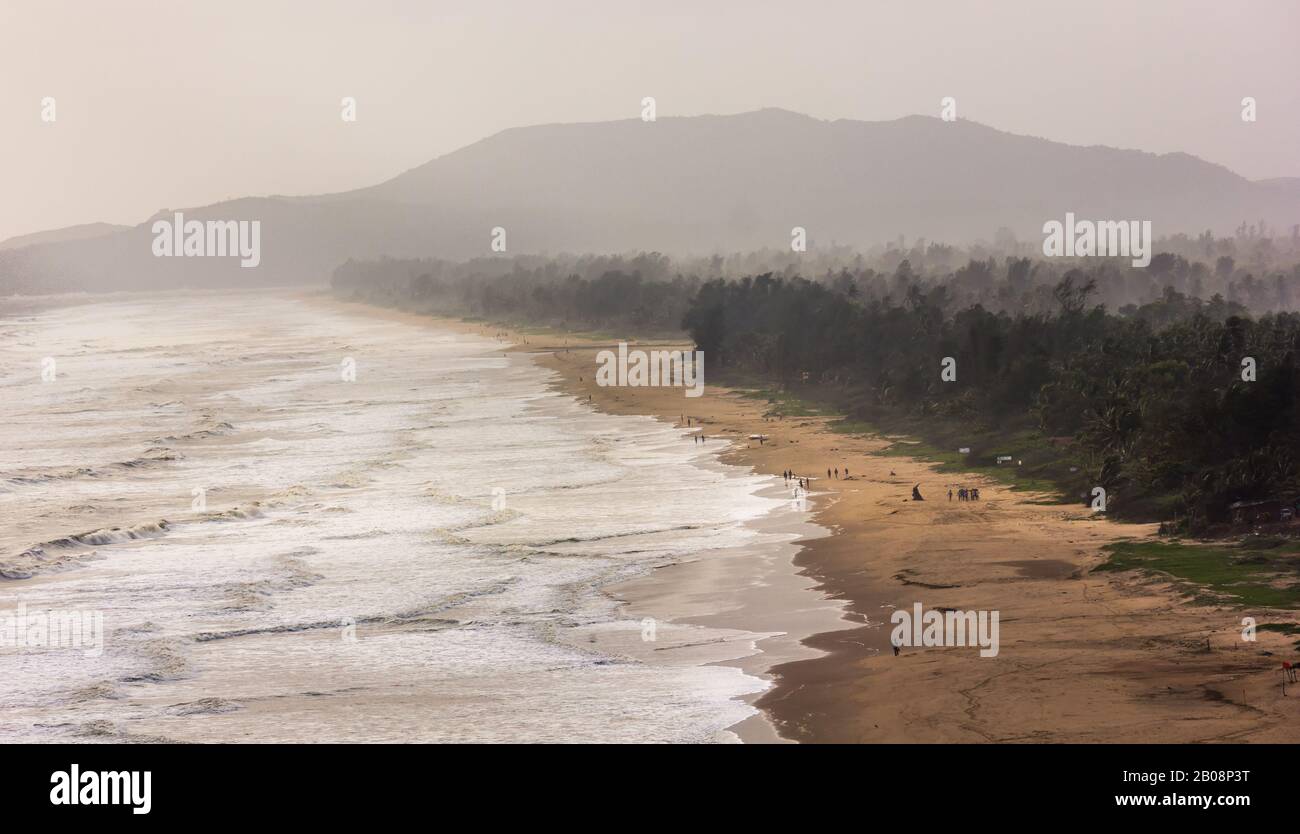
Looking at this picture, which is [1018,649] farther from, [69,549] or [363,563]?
[69,549]

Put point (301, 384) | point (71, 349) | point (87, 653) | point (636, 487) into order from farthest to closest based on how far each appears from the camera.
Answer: point (71, 349) → point (301, 384) → point (636, 487) → point (87, 653)

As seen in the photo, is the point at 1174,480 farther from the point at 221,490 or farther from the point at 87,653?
the point at 221,490

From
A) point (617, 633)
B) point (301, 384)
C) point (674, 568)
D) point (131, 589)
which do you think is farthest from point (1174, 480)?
point (301, 384)

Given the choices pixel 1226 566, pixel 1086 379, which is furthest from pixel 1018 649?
pixel 1086 379

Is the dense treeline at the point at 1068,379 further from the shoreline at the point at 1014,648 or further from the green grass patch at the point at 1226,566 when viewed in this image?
the shoreline at the point at 1014,648

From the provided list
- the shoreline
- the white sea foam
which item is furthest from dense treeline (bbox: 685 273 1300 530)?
the white sea foam

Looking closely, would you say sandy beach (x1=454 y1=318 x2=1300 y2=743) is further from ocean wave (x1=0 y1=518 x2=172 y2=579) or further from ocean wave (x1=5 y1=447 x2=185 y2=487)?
ocean wave (x1=5 y1=447 x2=185 y2=487)

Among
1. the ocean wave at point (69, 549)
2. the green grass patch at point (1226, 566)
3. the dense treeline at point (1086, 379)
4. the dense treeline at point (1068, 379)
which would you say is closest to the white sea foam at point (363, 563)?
the ocean wave at point (69, 549)
